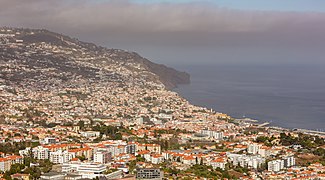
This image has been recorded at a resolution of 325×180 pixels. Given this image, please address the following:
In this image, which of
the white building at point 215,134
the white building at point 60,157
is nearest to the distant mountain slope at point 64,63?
the white building at point 215,134

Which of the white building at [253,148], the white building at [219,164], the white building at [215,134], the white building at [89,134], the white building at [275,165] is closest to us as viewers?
the white building at [219,164]

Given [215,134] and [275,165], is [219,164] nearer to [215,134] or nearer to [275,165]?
[275,165]

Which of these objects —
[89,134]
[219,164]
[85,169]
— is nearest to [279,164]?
[219,164]

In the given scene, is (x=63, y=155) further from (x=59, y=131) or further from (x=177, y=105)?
(x=177, y=105)

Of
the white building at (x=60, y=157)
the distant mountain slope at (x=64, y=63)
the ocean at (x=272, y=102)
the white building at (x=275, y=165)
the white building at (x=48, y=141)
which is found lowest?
the white building at (x=275, y=165)

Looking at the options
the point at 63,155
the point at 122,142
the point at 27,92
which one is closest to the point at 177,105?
the point at 27,92

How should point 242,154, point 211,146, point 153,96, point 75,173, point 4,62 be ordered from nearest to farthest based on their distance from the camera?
point 75,173, point 242,154, point 211,146, point 153,96, point 4,62

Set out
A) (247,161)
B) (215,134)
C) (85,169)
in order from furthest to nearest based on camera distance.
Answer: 1. (215,134)
2. (247,161)
3. (85,169)

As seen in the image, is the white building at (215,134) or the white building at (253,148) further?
the white building at (215,134)

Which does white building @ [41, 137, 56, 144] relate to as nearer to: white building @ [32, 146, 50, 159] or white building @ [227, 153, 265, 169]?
white building @ [32, 146, 50, 159]

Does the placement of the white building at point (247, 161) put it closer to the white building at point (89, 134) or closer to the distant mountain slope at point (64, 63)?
the white building at point (89, 134)

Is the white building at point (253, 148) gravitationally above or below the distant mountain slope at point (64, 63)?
below
